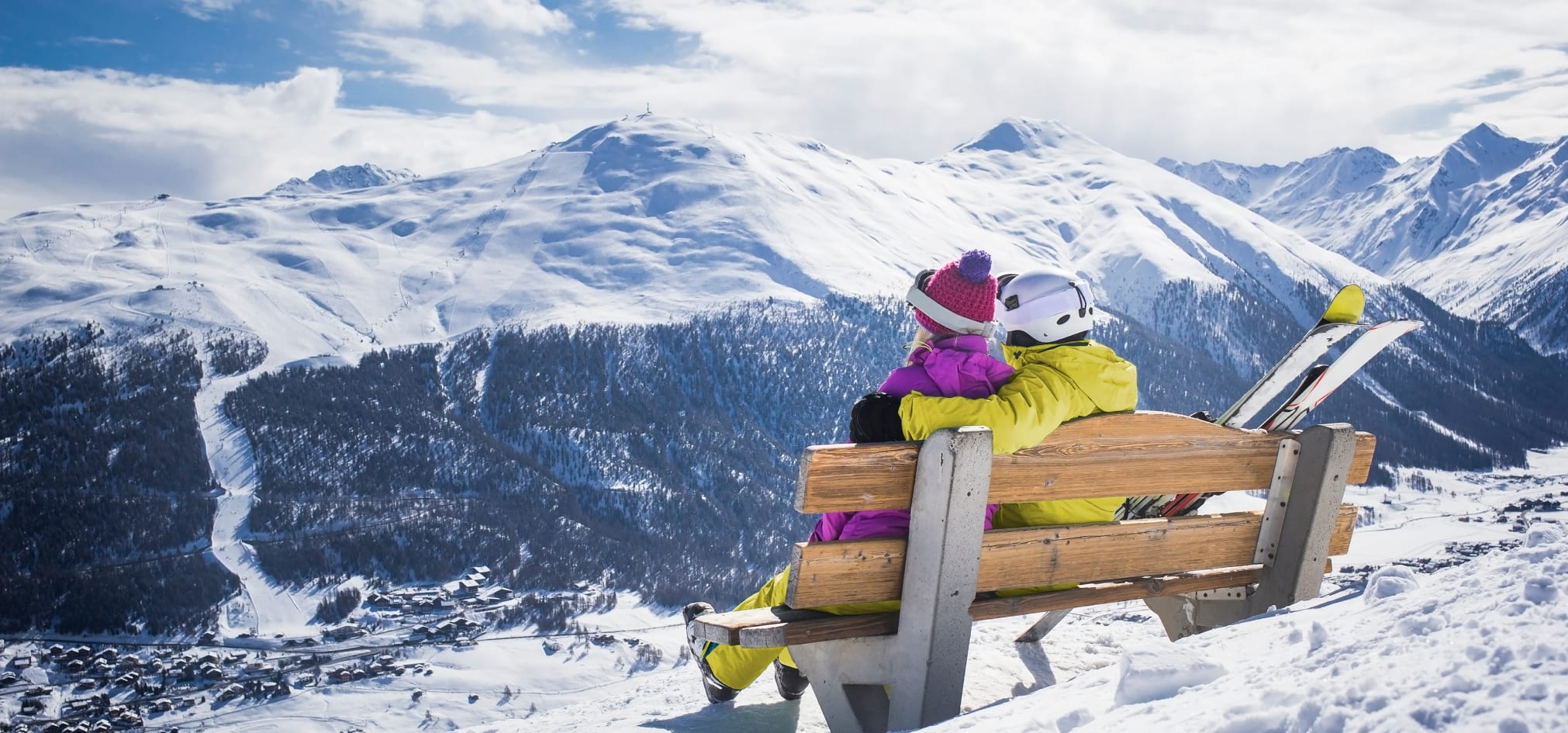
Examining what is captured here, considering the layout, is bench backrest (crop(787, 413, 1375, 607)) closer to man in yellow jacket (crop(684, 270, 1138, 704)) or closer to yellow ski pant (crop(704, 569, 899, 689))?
man in yellow jacket (crop(684, 270, 1138, 704))

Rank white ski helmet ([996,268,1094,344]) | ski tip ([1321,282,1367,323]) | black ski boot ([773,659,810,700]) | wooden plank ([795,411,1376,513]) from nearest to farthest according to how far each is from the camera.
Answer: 1. wooden plank ([795,411,1376,513])
2. white ski helmet ([996,268,1094,344])
3. ski tip ([1321,282,1367,323])
4. black ski boot ([773,659,810,700])

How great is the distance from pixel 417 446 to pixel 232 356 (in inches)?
1719

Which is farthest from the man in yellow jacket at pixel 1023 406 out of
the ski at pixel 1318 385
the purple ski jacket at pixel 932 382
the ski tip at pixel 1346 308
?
the ski tip at pixel 1346 308

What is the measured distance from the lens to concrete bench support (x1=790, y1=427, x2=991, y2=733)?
4.65m

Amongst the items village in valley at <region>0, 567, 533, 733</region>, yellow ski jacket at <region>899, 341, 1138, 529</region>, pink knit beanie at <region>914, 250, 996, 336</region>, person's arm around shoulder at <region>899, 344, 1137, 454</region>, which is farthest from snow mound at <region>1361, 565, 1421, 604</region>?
village in valley at <region>0, 567, 533, 733</region>

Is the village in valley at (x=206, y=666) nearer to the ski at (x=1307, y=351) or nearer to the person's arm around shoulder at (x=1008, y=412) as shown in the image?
the ski at (x=1307, y=351)

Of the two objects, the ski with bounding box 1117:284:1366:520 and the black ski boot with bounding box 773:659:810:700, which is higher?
the ski with bounding box 1117:284:1366:520

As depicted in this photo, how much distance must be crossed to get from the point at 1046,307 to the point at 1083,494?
3.52 ft

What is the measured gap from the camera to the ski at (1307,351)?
6293 millimetres

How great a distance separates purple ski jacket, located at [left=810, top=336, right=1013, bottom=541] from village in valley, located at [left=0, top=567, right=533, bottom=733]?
89.4 metres

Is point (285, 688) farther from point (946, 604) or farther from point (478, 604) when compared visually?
point (946, 604)

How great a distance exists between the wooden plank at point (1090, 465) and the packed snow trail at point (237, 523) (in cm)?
11409

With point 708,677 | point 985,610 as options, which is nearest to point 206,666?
point 708,677

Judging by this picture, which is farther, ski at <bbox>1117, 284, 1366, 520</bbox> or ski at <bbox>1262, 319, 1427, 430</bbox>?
ski at <bbox>1262, 319, 1427, 430</bbox>
